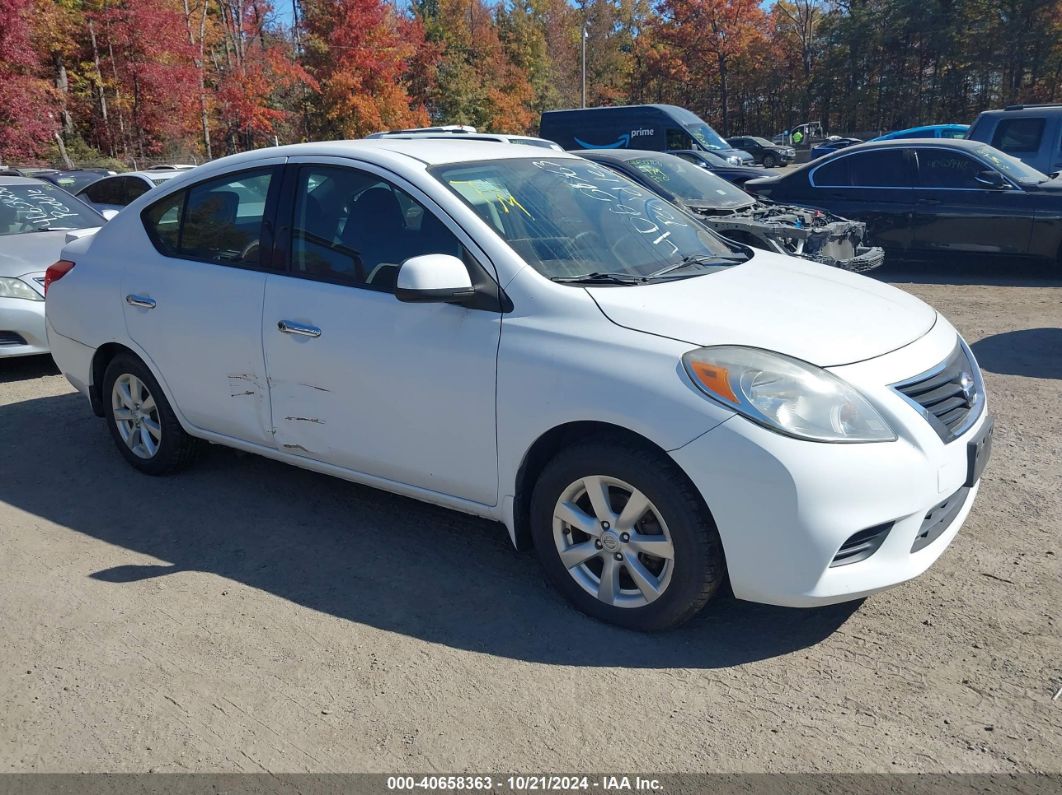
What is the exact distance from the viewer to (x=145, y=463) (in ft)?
16.5

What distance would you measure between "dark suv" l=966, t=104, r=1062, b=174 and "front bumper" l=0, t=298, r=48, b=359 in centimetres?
1193

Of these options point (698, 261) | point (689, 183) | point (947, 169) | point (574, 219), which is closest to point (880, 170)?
point (947, 169)

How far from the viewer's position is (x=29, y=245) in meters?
7.83

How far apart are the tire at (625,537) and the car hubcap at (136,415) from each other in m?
2.54

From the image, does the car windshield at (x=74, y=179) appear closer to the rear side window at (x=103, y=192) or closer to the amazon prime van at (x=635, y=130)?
the rear side window at (x=103, y=192)

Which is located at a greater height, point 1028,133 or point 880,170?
point 1028,133

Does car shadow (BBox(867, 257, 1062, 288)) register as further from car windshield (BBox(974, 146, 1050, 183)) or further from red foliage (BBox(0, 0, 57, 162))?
red foliage (BBox(0, 0, 57, 162))

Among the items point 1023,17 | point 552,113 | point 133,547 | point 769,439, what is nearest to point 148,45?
point 552,113

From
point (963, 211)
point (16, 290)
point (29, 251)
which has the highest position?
point (29, 251)

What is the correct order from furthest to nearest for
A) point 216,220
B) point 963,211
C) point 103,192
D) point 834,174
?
point 103,192 < point 834,174 < point 963,211 < point 216,220

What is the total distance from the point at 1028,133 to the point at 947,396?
1136 centimetres

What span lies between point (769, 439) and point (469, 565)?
62.2 inches

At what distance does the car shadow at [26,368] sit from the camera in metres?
7.48

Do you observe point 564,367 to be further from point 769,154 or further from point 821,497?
point 769,154
